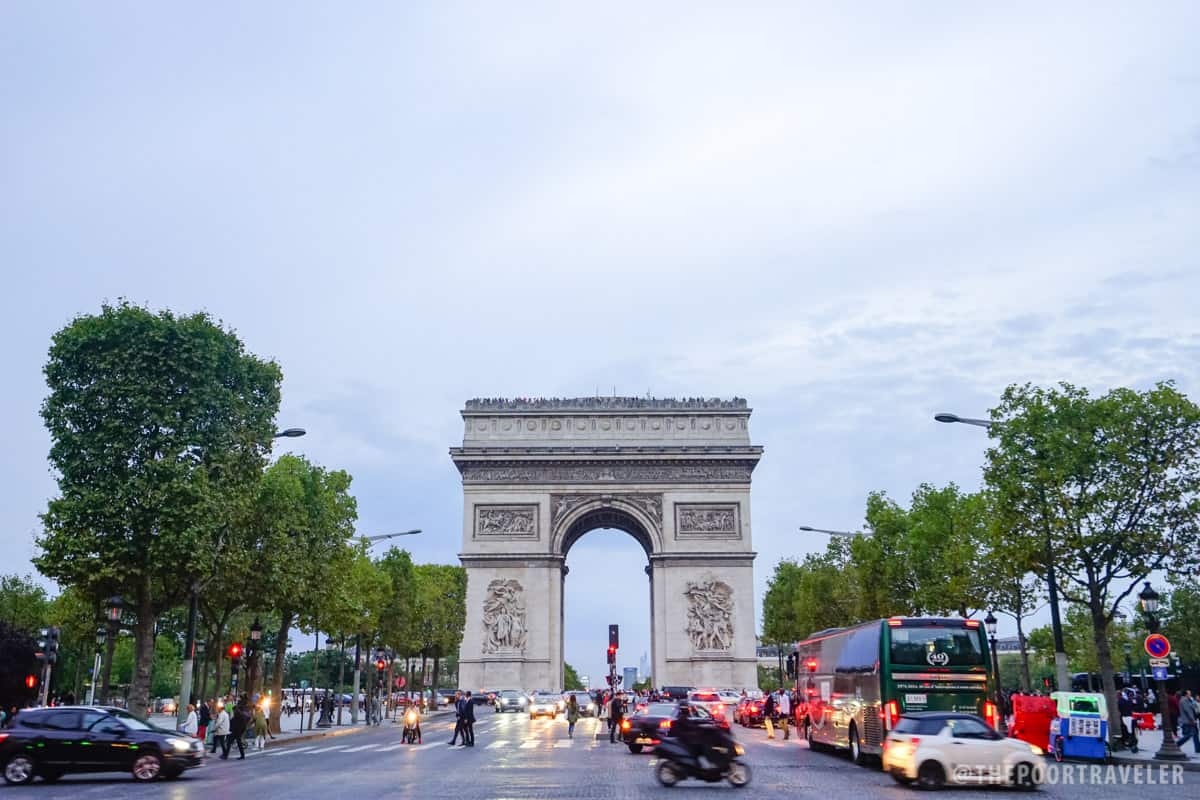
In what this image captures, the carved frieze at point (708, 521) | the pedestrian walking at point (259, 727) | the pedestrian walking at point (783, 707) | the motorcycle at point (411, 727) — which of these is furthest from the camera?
the carved frieze at point (708, 521)

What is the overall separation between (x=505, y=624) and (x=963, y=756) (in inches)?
2030

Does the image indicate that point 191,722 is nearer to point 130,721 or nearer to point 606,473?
point 130,721

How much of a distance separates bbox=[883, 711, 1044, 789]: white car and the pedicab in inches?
318

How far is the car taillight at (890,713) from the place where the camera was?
72.7 ft

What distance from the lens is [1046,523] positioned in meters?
30.5

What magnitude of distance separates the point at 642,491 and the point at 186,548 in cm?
4109

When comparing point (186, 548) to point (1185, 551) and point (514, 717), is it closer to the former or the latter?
point (1185, 551)

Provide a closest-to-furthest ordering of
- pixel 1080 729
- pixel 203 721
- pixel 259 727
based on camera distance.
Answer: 1. pixel 1080 729
2. pixel 259 727
3. pixel 203 721

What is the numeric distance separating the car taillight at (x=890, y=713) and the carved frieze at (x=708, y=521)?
47.2 m

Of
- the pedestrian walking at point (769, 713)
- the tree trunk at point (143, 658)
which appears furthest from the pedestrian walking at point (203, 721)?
the pedestrian walking at point (769, 713)

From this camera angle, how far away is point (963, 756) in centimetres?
1847

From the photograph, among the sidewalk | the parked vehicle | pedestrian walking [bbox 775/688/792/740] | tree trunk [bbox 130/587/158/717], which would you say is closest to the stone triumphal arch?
the parked vehicle

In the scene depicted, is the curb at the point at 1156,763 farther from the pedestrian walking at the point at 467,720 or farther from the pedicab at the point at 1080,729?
the pedestrian walking at the point at 467,720

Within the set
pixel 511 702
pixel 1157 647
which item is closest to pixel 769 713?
pixel 511 702
